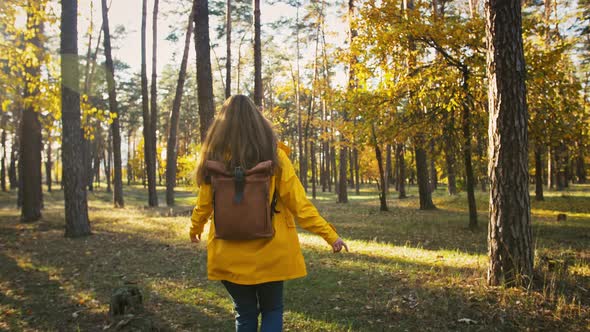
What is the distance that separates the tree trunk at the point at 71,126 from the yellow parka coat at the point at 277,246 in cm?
942

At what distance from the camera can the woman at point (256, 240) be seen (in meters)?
2.87

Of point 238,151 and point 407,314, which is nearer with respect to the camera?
point 238,151

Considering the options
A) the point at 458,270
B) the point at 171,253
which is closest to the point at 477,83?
the point at 458,270

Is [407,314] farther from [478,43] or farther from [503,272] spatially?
[478,43]

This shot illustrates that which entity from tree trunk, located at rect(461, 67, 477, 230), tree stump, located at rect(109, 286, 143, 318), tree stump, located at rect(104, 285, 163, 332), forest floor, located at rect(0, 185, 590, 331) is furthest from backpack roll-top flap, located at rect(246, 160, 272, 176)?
tree trunk, located at rect(461, 67, 477, 230)

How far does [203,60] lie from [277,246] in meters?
8.31

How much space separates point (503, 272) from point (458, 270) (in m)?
1.23

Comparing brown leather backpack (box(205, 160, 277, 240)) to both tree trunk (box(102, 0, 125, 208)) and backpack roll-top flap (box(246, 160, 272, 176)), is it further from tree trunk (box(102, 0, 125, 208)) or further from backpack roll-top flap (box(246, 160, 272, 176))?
tree trunk (box(102, 0, 125, 208))

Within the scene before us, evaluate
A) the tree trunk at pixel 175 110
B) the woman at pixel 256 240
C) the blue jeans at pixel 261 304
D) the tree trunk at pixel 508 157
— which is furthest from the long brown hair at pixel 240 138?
the tree trunk at pixel 175 110

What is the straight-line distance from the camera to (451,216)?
1452 centimetres

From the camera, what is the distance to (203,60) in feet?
33.6

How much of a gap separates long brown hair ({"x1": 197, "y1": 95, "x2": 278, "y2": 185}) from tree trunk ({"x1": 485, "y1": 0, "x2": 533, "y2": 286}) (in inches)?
133

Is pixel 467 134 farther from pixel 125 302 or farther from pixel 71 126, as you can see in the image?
pixel 71 126

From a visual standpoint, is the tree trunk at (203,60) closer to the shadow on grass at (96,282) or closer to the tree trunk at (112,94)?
the shadow on grass at (96,282)
